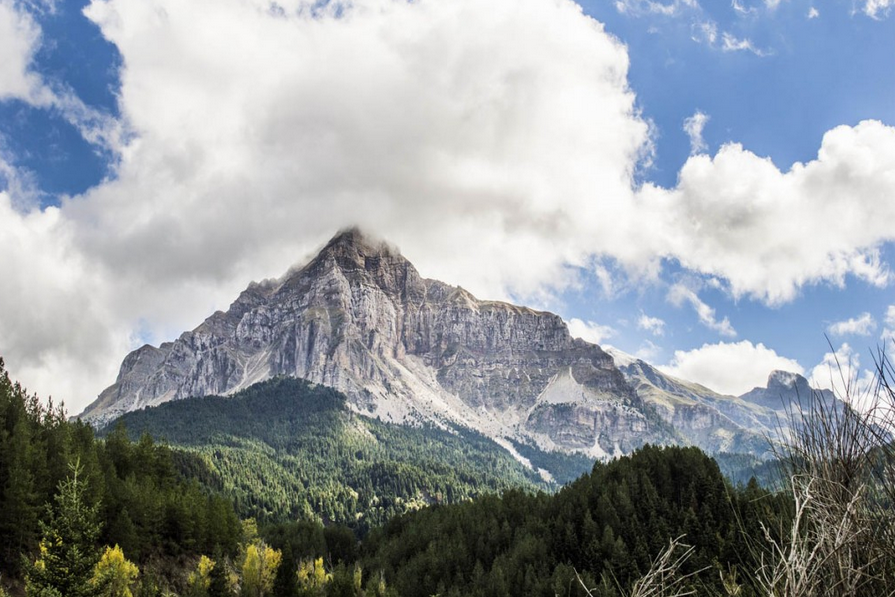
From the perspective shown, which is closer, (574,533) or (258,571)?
(258,571)

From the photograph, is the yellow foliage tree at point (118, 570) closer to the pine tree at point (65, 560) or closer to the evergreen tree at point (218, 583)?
the evergreen tree at point (218, 583)

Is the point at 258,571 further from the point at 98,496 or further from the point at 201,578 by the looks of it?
the point at 98,496

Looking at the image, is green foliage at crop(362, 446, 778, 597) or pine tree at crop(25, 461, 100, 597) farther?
green foliage at crop(362, 446, 778, 597)

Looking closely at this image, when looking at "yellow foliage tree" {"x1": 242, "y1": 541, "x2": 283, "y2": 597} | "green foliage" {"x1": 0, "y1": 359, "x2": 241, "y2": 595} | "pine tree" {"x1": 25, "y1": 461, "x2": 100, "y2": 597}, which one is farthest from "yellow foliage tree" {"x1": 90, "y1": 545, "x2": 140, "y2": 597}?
"yellow foliage tree" {"x1": 242, "y1": 541, "x2": 283, "y2": 597}

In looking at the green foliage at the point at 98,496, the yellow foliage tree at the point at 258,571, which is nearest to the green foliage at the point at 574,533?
the yellow foliage tree at the point at 258,571

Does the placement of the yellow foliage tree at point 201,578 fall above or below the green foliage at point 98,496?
below

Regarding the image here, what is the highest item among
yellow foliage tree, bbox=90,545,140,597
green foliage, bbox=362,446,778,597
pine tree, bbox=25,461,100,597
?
pine tree, bbox=25,461,100,597

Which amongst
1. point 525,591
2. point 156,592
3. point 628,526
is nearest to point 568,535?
point 628,526

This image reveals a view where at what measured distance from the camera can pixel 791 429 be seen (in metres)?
8.21

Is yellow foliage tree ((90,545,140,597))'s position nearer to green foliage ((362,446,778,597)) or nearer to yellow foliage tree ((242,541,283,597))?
yellow foliage tree ((242,541,283,597))

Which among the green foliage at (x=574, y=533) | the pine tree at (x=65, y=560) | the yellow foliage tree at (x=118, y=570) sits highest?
the pine tree at (x=65, y=560)

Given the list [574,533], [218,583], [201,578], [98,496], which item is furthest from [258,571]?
[574,533]

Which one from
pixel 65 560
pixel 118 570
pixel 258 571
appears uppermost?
pixel 65 560

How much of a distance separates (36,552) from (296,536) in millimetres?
71889
